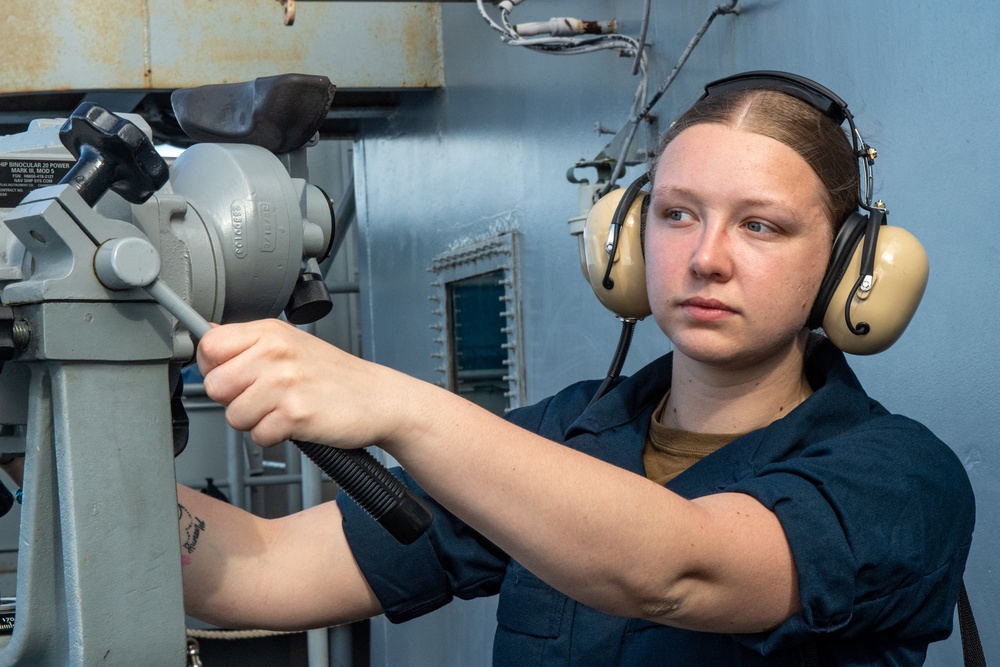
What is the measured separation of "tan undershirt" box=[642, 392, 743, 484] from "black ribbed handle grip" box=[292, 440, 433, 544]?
0.50 m

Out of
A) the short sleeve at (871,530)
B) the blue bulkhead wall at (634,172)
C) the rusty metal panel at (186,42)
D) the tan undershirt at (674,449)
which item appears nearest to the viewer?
the short sleeve at (871,530)

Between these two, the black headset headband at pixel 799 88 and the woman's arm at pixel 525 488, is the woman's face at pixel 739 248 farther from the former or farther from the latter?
the woman's arm at pixel 525 488

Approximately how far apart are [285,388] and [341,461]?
7 cm

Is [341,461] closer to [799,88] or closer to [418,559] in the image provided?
[418,559]

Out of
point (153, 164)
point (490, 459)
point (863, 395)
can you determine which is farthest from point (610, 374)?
point (153, 164)

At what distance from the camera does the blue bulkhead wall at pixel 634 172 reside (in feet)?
4.60

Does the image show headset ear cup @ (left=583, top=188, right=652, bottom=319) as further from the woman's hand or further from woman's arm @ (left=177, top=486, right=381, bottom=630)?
the woman's hand

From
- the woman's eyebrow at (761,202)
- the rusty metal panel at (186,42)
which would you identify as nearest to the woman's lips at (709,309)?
the woman's eyebrow at (761,202)

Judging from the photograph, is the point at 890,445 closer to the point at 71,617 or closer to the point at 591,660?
the point at 591,660

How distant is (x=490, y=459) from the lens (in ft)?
2.71

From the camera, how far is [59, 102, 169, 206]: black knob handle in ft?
2.75

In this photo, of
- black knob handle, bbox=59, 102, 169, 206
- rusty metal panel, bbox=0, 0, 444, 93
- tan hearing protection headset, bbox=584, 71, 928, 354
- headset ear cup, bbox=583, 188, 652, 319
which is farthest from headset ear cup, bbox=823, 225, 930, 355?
rusty metal panel, bbox=0, 0, 444, 93

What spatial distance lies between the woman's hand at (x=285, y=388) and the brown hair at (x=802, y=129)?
579 millimetres

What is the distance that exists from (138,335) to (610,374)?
73cm
